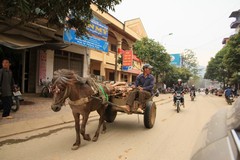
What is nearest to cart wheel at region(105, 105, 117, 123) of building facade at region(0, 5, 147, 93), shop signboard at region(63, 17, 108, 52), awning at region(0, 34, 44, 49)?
building facade at region(0, 5, 147, 93)

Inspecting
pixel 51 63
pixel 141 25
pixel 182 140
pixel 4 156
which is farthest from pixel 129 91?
pixel 141 25

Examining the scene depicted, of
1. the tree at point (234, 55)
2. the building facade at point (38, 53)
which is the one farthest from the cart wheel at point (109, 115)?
the tree at point (234, 55)

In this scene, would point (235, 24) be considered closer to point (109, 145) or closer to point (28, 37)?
point (28, 37)

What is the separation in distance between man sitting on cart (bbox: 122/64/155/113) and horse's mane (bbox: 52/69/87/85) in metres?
1.77

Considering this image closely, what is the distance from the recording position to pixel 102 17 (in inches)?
801

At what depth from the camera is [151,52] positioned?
27.7 meters

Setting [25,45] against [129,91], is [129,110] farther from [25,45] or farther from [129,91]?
[25,45]

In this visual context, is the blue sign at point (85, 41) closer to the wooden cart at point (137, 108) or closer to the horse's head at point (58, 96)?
the wooden cart at point (137, 108)

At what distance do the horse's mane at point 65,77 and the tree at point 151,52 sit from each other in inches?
877

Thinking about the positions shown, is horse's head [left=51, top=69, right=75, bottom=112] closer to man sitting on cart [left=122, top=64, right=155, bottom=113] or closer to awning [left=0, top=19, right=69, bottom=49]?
man sitting on cart [left=122, top=64, right=155, bottom=113]

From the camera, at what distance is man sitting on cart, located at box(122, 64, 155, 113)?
6.09 metres

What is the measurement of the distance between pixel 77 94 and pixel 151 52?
78.2 ft

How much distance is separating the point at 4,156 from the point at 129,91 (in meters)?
3.50

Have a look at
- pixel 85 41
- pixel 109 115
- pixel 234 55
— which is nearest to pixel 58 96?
pixel 109 115
